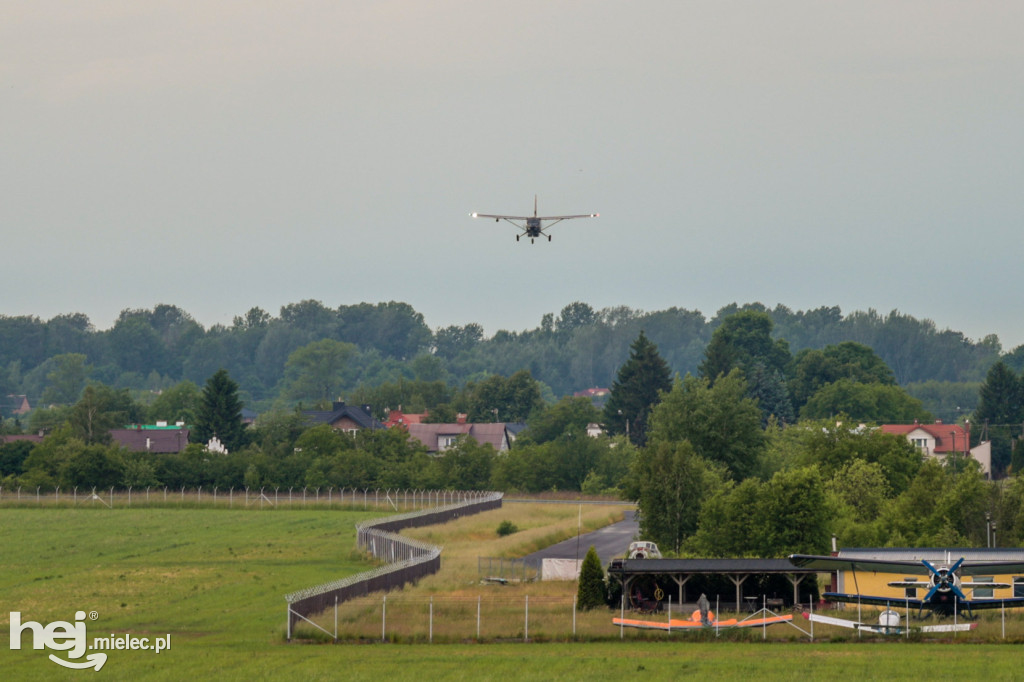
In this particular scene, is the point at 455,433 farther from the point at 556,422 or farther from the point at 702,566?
the point at 702,566

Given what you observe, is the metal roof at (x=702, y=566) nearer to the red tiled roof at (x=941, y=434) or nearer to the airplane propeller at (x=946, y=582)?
the airplane propeller at (x=946, y=582)

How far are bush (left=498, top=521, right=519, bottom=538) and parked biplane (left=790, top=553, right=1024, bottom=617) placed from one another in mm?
36660

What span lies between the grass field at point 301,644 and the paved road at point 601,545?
58.4 inches

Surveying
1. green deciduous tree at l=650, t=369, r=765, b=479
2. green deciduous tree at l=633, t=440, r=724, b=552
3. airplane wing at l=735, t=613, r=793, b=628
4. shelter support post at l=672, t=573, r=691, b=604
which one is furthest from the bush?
airplane wing at l=735, t=613, r=793, b=628

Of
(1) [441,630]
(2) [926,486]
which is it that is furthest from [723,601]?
(2) [926,486]

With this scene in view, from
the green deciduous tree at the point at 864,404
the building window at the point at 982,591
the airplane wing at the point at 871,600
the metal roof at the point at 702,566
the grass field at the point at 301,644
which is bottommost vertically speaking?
the grass field at the point at 301,644

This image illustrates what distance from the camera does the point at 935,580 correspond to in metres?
41.2

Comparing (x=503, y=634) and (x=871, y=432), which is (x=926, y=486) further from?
(x=503, y=634)

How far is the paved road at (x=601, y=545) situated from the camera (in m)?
63.9

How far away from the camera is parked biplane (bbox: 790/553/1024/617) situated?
4119cm

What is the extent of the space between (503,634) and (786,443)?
72825 millimetres

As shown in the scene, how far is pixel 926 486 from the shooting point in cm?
6259

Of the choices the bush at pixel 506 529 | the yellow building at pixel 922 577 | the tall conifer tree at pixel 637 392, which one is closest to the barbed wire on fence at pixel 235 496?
the bush at pixel 506 529

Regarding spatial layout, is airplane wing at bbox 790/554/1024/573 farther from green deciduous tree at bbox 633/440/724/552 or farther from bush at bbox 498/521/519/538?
bush at bbox 498/521/519/538
